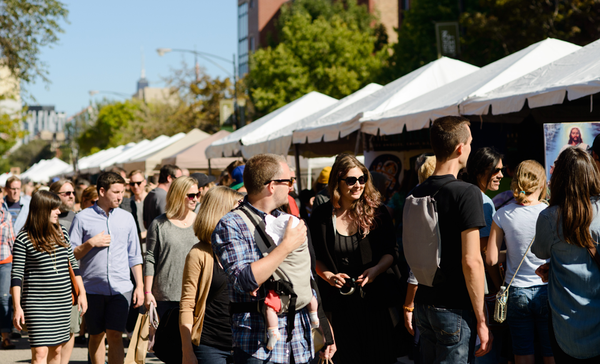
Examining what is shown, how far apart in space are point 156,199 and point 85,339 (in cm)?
254

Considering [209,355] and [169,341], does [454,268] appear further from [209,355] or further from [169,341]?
[169,341]

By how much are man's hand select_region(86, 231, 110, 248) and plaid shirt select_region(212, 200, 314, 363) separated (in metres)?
3.15

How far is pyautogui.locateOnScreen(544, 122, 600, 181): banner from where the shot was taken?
200 inches

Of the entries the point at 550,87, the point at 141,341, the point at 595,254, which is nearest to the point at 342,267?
the point at 595,254

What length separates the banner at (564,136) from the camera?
16.6ft

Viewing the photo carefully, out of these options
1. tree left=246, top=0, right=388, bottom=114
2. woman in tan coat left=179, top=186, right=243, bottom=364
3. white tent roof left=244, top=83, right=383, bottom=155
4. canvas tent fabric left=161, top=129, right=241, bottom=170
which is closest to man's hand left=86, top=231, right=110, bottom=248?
woman in tan coat left=179, top=186, right=243, bottom=364

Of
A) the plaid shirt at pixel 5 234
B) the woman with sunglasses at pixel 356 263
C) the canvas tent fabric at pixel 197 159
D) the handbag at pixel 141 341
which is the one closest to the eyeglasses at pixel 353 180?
the woman with sunglasses at pixel 356 263

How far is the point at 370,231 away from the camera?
417cm

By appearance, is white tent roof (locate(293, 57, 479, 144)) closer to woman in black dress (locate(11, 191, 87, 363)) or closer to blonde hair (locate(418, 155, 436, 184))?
blonde hair (locate(418, 155, 436, 184))

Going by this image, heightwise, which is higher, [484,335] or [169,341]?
[484,335]

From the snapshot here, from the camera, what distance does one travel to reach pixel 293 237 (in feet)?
8.84

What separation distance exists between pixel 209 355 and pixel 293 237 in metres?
1.52

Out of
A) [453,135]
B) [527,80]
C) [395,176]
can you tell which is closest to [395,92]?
[395,176]

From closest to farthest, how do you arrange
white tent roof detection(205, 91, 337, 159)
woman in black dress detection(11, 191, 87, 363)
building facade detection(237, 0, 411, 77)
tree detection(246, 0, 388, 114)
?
1. woman in black dress detection(11, 191, 87, 363)
2. white tent roof detection(205, 91, 337, 159)
3. tree detection(246, 0, 388, 114)
4. building facade detection(237, 0, 411, 77)
